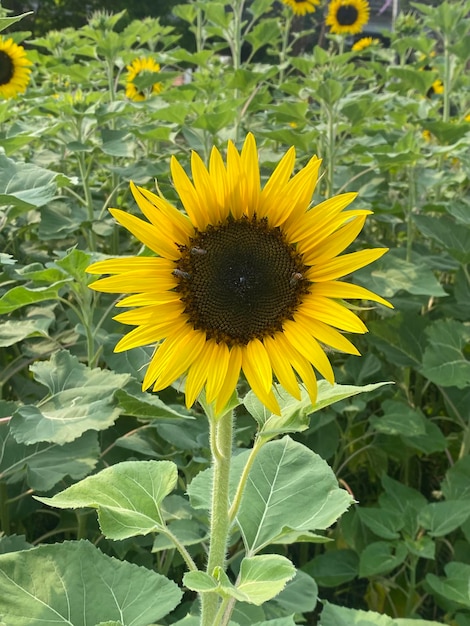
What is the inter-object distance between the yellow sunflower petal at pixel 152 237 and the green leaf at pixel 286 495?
40cm

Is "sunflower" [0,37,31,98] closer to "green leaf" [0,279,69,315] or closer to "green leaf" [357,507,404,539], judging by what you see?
"green leaf" [0,279,69,315]

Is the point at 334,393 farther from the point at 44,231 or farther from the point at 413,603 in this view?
the point at 44,231

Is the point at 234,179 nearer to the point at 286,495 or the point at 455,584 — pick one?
the point at 286,495

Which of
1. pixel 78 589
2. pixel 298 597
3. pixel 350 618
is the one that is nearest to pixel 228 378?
pixel 78 589

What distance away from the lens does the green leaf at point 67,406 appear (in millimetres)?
1301

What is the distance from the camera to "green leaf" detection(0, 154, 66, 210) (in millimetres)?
1500

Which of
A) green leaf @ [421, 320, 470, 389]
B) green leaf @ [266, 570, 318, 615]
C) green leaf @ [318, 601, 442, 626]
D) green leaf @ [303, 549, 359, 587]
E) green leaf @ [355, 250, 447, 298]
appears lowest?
green leaf @ [303, 549, 359, 587]

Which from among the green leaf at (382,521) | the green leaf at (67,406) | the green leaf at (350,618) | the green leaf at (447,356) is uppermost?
the green leaf at (67,406)

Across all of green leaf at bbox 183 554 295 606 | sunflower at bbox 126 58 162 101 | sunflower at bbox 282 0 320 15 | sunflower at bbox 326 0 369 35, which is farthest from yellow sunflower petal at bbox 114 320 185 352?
sunflower at bbox 326 0 369 35

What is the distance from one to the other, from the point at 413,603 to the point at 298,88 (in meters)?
2.02

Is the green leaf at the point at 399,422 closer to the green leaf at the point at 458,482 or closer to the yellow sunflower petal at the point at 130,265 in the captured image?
the green leaf at the point at 458,482

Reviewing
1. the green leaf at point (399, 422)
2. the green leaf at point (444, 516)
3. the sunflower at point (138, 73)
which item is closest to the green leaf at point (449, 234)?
the green leaf at point (399, 422)

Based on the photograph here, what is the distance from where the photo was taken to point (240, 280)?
972 mm

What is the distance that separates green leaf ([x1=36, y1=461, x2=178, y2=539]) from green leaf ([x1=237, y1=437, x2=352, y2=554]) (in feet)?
0.51
